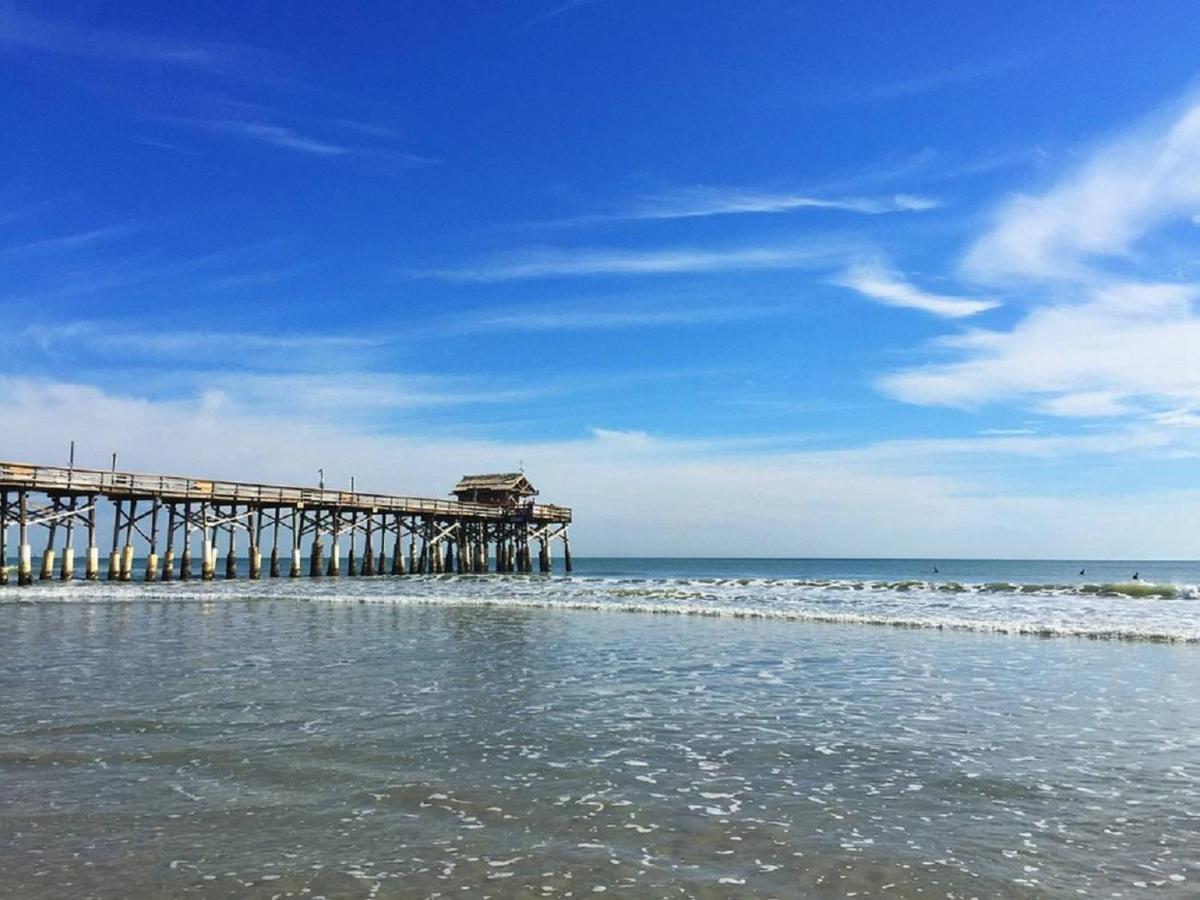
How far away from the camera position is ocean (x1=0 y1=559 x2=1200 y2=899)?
6.06 m

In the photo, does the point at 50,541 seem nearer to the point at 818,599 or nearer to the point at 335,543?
the point at 335,543

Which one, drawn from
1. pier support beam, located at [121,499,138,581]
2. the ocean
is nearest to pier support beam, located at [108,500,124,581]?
pier support beam, located at [121,499,138,581]

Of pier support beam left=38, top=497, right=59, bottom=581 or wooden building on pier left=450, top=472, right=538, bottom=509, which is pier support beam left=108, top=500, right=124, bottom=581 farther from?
wooden building on pier left=450, top=472, right=538, bottom=509

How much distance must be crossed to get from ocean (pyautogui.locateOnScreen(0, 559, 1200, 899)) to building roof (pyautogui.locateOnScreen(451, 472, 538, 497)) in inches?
1723

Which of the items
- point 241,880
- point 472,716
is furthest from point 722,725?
point 241,880

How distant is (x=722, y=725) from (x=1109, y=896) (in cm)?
541

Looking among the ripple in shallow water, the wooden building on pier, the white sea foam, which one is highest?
the wooden building on pier

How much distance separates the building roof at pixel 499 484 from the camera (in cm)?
6306

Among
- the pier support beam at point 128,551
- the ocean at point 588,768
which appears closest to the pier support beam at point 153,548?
the pier support beam at point 128,551

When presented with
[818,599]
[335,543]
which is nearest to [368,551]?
[335,543]

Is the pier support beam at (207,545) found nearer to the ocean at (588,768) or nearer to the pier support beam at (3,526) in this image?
the pier support beam at (3,526)

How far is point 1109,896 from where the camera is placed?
5695mm

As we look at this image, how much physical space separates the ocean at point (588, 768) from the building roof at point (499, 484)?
43759 millimetres

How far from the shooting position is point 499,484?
6309cm
